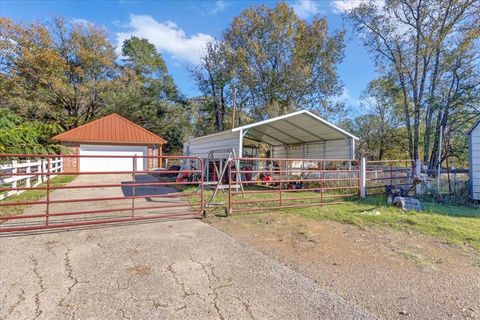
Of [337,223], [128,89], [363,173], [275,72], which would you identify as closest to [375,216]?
[337,223]

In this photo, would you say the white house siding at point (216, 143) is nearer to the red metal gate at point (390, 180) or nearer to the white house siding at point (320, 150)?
the red metal gate at point (390, 180)

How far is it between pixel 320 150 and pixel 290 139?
6.27ft

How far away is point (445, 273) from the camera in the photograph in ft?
10.6

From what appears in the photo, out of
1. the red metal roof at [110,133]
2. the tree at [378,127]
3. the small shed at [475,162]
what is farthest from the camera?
the tree at [378,127]

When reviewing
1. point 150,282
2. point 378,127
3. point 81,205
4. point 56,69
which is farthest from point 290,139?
point 56,69

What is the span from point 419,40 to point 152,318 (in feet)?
65.6

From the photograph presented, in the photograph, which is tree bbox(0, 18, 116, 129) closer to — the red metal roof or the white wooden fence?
the red metal roof

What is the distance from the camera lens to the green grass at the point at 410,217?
15.9 ft

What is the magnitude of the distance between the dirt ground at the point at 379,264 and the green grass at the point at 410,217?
1.27 feet

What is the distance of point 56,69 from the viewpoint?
22.5 meters

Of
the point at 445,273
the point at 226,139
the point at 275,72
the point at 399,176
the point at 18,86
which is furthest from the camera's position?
the point at 275,72

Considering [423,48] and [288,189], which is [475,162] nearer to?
[288,189]

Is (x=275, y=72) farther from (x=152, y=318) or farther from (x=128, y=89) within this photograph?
(x=152, y=318)

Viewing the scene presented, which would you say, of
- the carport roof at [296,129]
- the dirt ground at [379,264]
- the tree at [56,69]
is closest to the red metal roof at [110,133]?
the tree at [56,69]
